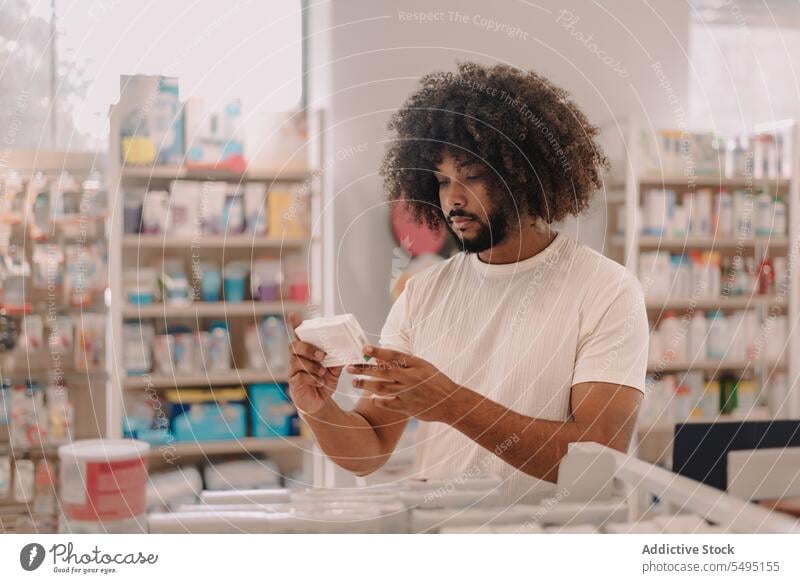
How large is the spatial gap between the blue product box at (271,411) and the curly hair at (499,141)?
344mm

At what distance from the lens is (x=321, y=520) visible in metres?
1.19

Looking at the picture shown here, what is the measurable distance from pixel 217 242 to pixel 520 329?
18.5 inches

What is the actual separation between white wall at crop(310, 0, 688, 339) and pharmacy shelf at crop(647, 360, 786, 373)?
0.25m

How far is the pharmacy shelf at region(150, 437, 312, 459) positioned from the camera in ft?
4.10

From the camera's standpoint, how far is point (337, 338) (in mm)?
1117

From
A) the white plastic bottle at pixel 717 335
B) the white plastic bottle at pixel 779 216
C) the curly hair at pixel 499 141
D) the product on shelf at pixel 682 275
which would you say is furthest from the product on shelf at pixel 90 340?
the white plastic bottle at pixel 779 216

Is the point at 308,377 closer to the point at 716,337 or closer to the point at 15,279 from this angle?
the point at 15,279

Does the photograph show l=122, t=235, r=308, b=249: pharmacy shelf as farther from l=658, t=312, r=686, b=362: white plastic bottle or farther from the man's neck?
l=658, t=312, r=686, b=362: white plastic bottle

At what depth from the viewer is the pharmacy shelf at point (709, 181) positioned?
127 cm

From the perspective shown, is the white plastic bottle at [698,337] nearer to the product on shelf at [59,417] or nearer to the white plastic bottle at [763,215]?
the white plastic bottle at [763,215]

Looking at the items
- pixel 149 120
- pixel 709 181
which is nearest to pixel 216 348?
pixel 149 120
